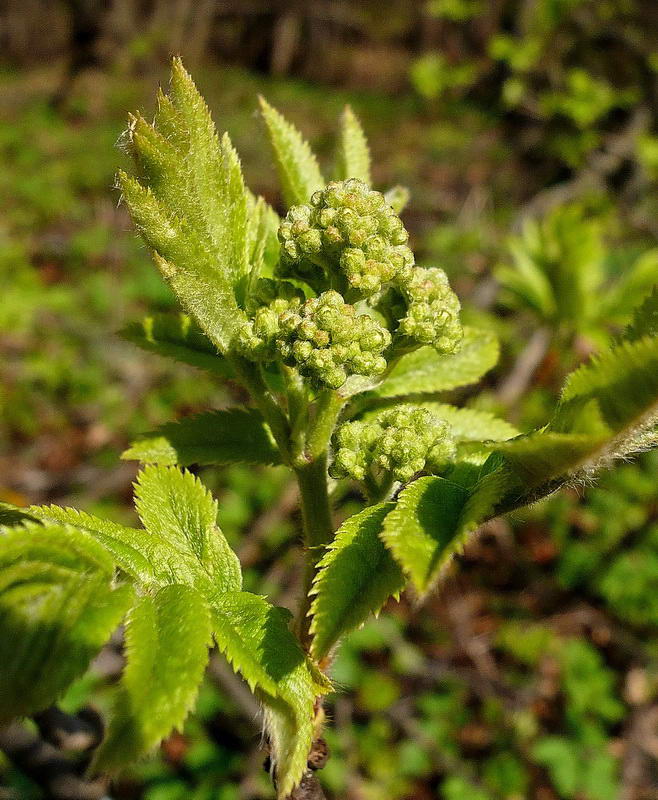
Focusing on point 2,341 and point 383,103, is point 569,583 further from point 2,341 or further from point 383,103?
point 383,103

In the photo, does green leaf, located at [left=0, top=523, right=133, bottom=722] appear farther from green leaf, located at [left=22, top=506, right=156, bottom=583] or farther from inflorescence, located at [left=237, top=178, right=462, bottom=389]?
inflorescence, located at [left=237, top=178, right=462, bottom=389]

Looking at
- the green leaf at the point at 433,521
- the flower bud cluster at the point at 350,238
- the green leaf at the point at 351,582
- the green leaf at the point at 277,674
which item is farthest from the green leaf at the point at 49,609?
the flower bud cluster at the point at 350,238

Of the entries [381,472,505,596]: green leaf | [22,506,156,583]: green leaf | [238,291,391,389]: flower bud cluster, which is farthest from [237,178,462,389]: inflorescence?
[22,506,156,583]: green leaf

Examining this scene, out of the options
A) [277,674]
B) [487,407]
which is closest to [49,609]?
[277,674]

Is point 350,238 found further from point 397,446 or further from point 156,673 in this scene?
→ point 156,673

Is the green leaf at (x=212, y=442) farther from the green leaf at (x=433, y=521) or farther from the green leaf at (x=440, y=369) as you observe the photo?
the green leaf at (x=433, y=521)
